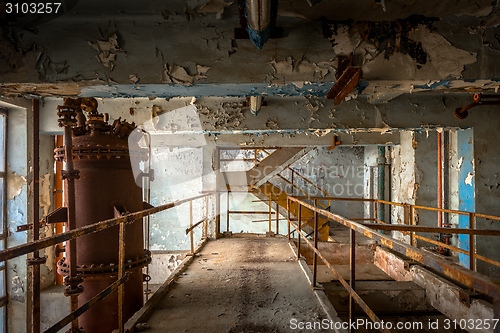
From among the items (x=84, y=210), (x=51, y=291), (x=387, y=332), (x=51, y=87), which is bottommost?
(x=51, y=291)

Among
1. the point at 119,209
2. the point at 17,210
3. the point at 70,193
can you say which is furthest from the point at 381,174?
the point at 17,210

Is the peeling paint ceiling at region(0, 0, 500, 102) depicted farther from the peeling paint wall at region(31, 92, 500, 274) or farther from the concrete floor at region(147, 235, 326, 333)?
the peeling paint wall at region(31, 92, 500, 274)

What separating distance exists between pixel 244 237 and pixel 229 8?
18.6 feet

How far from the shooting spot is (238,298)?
3473mm

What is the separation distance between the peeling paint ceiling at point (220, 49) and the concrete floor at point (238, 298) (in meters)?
2.14

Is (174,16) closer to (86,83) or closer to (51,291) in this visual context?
(86,83)

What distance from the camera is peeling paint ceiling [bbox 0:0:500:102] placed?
107 inches

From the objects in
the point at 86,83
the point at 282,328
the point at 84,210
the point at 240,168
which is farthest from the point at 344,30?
the point at 240,168

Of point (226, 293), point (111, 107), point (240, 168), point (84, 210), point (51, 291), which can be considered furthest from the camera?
point (240, 168)

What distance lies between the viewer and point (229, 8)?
2688mm

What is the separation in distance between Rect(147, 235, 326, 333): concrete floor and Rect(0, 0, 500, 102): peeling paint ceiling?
2.14 metres

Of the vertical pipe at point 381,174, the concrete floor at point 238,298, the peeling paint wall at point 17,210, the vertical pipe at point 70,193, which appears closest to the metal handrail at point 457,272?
the concrete floor at point 238,298

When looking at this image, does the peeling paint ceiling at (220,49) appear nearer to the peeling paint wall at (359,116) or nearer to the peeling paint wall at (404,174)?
the peeling paint wall at (359,116)

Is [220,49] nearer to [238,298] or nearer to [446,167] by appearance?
[238,298]
